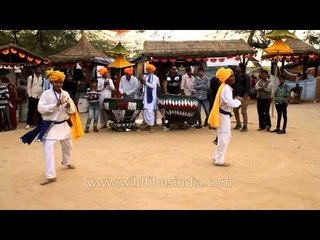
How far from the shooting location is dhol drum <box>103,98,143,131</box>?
10.0m

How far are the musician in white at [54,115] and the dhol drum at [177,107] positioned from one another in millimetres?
4322

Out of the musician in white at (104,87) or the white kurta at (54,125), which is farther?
the musician in white at (104,87)

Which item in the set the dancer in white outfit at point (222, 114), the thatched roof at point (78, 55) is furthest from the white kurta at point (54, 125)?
the thatched roof at point (78, 55)

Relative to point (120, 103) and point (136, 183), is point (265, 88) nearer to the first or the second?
point (120, 103)

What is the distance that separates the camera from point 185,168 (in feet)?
21.3

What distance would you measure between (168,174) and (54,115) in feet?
6.65

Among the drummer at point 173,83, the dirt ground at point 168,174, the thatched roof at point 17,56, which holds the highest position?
the thatched roof at point 17,56

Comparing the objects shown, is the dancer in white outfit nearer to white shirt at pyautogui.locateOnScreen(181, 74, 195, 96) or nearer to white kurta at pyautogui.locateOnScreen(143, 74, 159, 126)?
white kurta at pyautogui.locateOnScreen(143, 74, 159, 126)

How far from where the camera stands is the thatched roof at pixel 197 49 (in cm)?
1582

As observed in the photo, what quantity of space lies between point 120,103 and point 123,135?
889 mm

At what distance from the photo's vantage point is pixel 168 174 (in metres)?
6.11

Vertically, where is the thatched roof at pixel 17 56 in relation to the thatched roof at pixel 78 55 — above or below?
below

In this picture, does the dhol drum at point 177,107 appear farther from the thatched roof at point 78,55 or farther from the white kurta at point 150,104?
the thatched roof at point 78,55

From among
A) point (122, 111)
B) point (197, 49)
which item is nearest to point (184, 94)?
point (122, 111)
